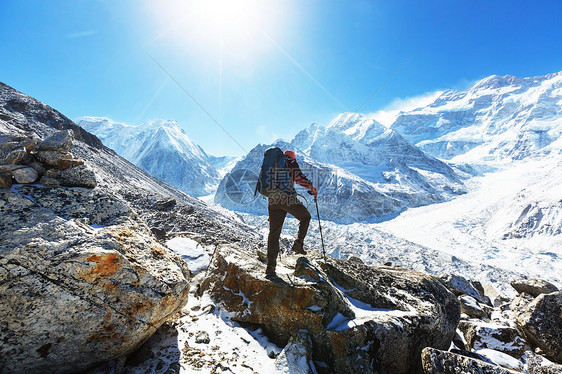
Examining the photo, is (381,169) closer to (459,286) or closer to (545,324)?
(459,286)

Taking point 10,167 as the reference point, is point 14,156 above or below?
above

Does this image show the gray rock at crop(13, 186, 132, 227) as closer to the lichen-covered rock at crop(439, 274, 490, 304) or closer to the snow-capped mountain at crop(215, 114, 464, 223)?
the lichen-covered rock at crop(439, 274, 490, 304)

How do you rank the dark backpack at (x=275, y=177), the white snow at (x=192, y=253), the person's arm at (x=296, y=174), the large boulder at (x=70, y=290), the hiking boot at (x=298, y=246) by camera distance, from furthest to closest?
the white snow at (x=192, y=253)
the hiking boot at (x=298, y=246)
the person's arm at (x=296, y=174)
the dark backpack at (x=275, y=177)
the large boulder at (x=70, y=290)

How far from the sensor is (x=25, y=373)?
2.77 m


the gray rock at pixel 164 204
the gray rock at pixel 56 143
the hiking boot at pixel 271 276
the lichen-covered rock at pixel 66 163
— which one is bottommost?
the hiking boot at pixel 271 276

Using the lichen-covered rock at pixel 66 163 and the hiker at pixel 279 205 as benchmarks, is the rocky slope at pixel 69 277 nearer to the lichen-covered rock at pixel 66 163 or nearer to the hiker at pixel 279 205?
the lichen-covered rock at pixel 66 163

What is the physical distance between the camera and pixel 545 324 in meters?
5.21

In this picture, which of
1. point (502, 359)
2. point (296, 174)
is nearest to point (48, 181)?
point (296, 174)

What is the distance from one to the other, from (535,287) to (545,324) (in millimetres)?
4440

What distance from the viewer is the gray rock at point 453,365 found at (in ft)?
10.8

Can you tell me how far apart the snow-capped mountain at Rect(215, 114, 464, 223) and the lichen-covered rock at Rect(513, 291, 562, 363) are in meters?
87.4

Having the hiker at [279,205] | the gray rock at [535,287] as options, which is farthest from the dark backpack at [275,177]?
the gray rock at [535,287]

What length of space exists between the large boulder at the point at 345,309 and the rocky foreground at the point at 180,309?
2 cm

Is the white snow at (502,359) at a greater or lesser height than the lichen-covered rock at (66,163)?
lesser
